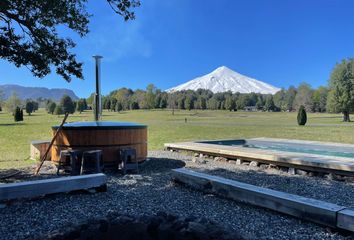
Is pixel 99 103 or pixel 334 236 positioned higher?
pixel 99 103

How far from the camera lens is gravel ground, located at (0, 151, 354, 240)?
136 inches

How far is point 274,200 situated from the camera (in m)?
3.98

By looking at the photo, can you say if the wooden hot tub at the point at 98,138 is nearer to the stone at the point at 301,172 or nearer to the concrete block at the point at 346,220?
the stone at the point at 301,172

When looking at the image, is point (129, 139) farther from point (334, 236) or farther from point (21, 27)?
point (334, 236)

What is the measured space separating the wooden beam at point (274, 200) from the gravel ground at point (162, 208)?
0.09 m

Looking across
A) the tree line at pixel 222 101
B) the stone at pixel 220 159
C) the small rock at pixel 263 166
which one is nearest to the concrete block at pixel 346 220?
the small rock at pixel 263 166

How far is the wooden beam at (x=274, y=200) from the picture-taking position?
137 inches

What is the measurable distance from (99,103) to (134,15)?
10.4 feet

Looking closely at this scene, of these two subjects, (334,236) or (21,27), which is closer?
(334,236)

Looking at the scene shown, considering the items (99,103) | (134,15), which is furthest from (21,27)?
(99,103)

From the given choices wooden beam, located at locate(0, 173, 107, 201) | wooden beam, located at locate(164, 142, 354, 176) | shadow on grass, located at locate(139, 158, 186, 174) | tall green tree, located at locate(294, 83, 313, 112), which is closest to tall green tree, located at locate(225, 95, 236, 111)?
tall green tree, located at locate(294, 83, 313, 112)

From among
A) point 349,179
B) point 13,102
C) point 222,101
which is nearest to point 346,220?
point 349,179

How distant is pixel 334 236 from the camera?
10.8 feet

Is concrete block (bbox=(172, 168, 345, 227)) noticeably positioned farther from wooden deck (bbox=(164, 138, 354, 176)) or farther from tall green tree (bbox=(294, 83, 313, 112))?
tall green tree (bbox=(294, 83, 313, 112))
